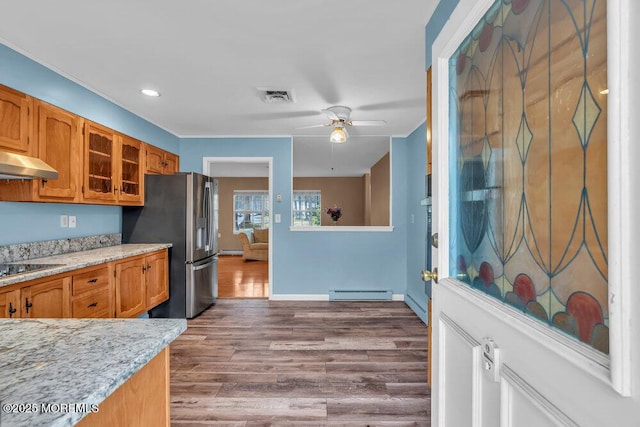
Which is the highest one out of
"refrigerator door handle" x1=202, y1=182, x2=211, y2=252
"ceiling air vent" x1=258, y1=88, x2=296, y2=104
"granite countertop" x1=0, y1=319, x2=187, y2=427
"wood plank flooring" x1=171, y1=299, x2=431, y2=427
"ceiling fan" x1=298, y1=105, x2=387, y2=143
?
"ceiling air vent" x1=258, y1=88, x2=296, y2=104

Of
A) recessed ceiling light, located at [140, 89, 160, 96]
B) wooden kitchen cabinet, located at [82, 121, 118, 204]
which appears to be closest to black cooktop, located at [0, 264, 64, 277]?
wooden kitchen cabinet, located at [82, 121, 118, 204]

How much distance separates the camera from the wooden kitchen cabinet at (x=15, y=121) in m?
2.02

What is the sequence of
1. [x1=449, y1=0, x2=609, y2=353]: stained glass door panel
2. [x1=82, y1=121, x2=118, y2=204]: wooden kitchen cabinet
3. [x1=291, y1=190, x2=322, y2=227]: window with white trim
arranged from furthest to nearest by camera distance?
[x1=291, y1=190, x2=322, y2=227]: window with white trim < [x1=82, y1=121, x2=118, y2=204]: wooden kitchen cabinet < [x1=449, y1=0, x2=609, y2=353]: stained glass door panel

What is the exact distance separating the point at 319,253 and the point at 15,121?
3.31 m

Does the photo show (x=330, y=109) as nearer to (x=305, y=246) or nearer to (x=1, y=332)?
(x=305, y=246)

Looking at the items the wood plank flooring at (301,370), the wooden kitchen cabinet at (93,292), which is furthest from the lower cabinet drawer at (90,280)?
the wood plank flooring at (301,370)

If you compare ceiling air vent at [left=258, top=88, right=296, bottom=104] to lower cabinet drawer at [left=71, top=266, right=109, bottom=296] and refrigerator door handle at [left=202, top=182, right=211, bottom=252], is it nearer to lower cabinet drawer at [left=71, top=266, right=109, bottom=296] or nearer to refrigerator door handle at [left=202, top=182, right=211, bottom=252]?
refrigerator door handle at [left=202, top=182, right=211, bottom=252]

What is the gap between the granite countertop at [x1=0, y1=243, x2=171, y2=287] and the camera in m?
1.87

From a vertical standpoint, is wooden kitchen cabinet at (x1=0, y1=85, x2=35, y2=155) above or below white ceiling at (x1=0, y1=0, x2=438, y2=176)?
below

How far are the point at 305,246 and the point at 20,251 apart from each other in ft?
9.60

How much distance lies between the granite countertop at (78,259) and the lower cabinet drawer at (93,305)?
25 cm

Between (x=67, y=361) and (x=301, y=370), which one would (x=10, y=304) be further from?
(x=301, y=370)

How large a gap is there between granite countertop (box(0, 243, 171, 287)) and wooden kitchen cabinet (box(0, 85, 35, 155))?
815 millimetres

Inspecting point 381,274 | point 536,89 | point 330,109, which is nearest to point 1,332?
point 536,89
